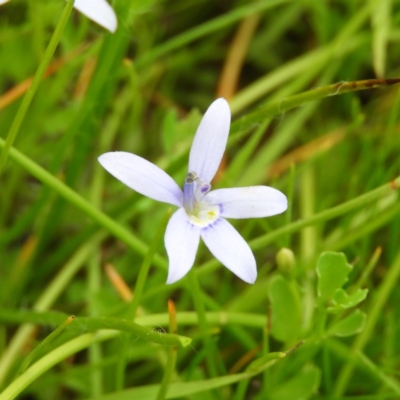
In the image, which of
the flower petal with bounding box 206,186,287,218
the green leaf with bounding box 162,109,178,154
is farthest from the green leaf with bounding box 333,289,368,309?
the green leaf with bounding box 162,109,178,154

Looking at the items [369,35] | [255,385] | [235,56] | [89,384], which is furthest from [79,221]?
[369,35]

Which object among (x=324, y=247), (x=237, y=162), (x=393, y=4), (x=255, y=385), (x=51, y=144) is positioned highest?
(x=393, y=4)

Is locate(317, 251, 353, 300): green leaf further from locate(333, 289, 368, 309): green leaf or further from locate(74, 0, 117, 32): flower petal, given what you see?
locate(74, 0, 117, 32): flower petal

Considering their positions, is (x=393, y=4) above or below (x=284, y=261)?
above

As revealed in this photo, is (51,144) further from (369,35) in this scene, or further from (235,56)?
(369,35)

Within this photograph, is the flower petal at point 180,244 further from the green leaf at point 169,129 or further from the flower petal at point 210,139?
the green leaf at point 169,129

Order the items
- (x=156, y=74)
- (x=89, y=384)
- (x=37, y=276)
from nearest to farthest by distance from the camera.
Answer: (x=89, y=384) < (x=37, y=276) < (x=156, y=74)

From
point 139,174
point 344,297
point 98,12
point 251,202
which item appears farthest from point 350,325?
point 98,12

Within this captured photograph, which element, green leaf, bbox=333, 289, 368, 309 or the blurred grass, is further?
the blurred grass
